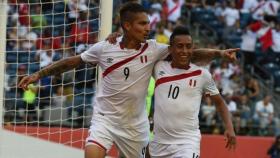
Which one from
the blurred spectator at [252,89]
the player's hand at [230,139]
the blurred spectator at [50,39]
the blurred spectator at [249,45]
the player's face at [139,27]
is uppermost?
the player's face at [139,27]

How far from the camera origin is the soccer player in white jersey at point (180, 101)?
757 centimetres

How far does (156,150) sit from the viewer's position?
25.3ft

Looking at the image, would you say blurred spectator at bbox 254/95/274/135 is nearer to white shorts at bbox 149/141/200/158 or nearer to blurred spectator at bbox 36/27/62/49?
blurred spectator at bbox 36/27/62/49

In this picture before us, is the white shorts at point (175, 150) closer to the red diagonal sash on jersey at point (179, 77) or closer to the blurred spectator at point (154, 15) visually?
the red diagonal sash on jersey at point (179, 77)

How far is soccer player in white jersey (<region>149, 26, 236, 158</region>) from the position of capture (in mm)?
7570

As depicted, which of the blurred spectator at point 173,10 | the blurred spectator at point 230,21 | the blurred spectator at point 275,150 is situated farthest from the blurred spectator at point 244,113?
the blurred spectator at point 230,21

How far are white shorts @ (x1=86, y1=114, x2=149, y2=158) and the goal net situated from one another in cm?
150

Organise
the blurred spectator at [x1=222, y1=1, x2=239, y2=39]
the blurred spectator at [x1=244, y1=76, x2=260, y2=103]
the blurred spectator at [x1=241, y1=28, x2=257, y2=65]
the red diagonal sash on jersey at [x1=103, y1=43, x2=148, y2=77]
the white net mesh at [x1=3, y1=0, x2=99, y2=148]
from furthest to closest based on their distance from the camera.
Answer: the blurred spectator at [x1=222, y1=1, x2=239, y2=39] < the blurred spectator at [x1=241, y1=28, x2=257, y2=65] < the blurred spectator at [x1=244, y1=76, x2=260, y2=103] < the white net mesh at [x1=3, y1=0, x2=99, y2=148] < the red diagonal sash on jersey at [x1=103, y1=43, x2=148, y2=77]

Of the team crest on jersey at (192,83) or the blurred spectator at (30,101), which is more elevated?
the team crest on jersey at (192,83)

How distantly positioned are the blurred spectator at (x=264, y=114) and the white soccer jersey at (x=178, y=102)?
30.9 feet

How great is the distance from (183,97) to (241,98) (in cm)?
998

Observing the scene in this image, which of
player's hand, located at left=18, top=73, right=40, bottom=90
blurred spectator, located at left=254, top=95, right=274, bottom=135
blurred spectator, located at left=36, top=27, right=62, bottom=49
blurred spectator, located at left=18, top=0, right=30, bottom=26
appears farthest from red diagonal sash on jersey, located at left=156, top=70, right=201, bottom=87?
blurred spectator, located at left=254, top=95, right=274, bottom=135

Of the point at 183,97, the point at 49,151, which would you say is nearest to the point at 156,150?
the point at 183,97

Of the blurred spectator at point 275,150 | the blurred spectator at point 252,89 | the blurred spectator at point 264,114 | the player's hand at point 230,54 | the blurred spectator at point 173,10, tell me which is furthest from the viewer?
the blurred spectator at point 173,10
